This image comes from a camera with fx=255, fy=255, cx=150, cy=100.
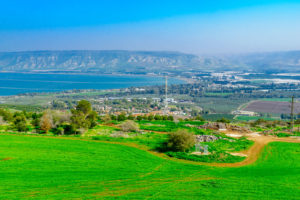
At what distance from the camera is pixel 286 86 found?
150125 millimetres

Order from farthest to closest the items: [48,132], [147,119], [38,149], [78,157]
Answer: [147,119], [48,132], [38,149], [78,157]

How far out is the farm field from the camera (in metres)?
87.3

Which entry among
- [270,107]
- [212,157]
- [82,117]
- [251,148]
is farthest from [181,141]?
[270,107]

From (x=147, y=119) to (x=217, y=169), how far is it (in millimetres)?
29443

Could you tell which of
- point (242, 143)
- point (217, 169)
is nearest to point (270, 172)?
point (217, 169)

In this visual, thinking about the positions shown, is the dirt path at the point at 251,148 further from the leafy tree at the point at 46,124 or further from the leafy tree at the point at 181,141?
the leafy tree at the point at 46,124

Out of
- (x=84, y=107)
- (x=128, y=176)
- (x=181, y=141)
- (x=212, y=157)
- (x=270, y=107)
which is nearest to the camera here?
(x=128, y=176)

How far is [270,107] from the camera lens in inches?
3706

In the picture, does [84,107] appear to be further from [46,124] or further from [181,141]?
[181,141]

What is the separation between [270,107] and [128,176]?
280 feet

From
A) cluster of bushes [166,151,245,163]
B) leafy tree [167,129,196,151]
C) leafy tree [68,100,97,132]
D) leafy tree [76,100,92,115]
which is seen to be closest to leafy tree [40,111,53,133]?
leafy tree [68,100,97,132]

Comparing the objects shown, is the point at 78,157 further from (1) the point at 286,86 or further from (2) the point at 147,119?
(1) the point at 286,86

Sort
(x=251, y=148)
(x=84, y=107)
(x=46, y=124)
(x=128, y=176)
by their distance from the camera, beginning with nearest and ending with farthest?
1. (x=128, y=176)
2. (x=251, y=148)
3. (x=46, y=124)
4. (x=84, y=107)

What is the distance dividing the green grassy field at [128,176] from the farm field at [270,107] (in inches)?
2461
